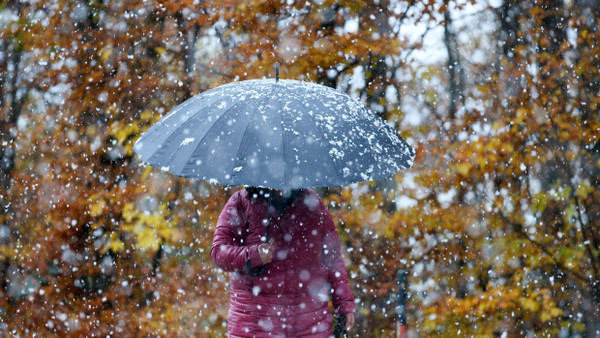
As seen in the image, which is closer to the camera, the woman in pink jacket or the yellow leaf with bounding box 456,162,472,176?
the woman in pink jacket

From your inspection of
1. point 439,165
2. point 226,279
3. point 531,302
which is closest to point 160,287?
point 226,279

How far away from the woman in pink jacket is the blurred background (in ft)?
7.63

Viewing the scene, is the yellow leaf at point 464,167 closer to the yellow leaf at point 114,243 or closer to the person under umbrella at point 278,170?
the person under umbrella at point 278,170

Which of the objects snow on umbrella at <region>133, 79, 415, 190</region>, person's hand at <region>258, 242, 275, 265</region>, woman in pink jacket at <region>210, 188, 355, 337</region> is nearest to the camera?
snow on umbrella at <region>133, 79, 415, 190</region>

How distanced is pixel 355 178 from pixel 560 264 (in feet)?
12.2

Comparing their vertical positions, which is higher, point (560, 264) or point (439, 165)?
point (439, 165)

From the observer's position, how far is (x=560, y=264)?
4.96 m

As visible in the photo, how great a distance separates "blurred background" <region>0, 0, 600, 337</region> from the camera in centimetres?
490

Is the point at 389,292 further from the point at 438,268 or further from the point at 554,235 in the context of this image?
the point at 554,235

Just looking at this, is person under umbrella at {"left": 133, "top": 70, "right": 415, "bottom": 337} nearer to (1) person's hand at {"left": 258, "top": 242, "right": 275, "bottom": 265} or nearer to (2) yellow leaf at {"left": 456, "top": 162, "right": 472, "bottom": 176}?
(1) person's hand at {"left": 258, "top": 242, "right": 275, "bottom": 265}


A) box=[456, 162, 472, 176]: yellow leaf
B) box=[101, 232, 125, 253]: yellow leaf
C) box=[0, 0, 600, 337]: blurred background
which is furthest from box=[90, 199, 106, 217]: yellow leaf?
box=[456, 162, 472, 176]: yellow leaf

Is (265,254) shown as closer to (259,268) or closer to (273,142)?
(259,268)

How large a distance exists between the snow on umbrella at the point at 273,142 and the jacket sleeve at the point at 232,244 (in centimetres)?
49

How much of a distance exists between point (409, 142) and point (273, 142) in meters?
3.01
